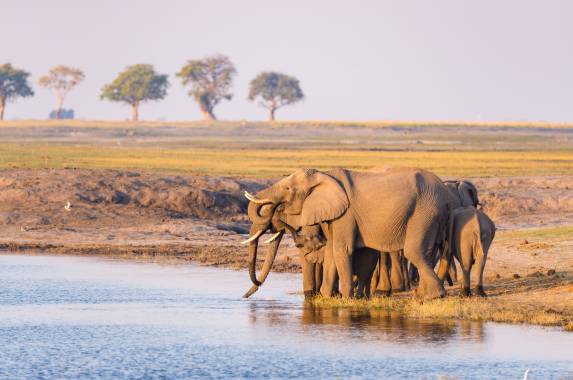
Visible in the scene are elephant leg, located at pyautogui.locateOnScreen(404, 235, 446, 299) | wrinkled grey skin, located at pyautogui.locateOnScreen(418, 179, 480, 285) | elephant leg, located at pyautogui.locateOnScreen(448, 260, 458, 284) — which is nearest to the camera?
elephant leg, located at pyautogui.locateOnScreen(404, 235, 446, 299)

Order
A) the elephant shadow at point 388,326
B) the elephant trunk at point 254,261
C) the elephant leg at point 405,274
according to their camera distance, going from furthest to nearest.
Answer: the elephant leg at point 405,274, the elephant trunk at point 254,261, the elephant shadow at point 388,326

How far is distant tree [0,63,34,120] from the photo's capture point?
16100 cm

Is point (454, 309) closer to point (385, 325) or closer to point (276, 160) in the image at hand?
point (385, 325)

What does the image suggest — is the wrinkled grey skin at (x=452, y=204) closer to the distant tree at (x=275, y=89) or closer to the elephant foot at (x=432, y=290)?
the elephant foot at (x=432, y=290)

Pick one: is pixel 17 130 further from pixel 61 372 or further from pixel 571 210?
pixel 61 372

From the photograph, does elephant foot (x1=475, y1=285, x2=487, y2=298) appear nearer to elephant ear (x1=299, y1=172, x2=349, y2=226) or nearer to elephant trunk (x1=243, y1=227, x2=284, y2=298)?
elephant ear (x1=299, y1=172, x2=349, y2=226)

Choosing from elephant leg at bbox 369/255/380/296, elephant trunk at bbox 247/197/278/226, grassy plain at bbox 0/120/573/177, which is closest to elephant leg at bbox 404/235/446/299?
Answer: elephant leg at bbox 369/255/380/296

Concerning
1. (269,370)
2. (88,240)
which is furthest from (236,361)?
(88,240)

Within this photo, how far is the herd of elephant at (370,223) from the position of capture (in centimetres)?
2289

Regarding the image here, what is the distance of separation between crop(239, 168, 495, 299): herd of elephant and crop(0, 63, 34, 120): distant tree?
460 ft

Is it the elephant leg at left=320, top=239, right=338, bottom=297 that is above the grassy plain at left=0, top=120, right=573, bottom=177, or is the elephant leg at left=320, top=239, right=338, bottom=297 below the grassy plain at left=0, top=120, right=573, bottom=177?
below

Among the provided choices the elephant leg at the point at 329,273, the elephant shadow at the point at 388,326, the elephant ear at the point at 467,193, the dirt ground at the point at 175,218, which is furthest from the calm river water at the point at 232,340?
the dirt ground at the point at 175,218

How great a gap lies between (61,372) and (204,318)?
530 cm

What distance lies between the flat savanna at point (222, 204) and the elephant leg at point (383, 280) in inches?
46.7
